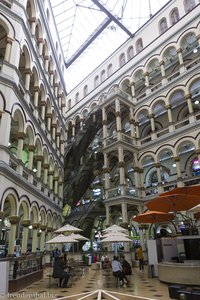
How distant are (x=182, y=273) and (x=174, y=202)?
2.88 m

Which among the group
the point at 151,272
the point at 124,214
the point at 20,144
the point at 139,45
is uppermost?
the point at 139,45

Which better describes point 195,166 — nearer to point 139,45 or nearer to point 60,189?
point 60,189

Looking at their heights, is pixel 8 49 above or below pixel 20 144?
above

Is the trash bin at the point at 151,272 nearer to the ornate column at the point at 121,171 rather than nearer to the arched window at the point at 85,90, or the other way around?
the ornate column at the point at 121,171

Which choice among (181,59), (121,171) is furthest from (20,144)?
(181,59)

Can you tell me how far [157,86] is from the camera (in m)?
24.8

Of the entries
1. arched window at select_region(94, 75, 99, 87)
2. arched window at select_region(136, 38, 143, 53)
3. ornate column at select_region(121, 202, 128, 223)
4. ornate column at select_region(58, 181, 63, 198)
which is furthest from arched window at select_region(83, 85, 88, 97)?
ornate column at select_region(121, 202, 128, 223)

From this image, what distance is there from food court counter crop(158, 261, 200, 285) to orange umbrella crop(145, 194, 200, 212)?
2407 mm

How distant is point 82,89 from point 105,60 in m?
5.34

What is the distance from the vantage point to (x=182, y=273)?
404 inches

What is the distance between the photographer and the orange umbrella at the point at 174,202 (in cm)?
1123

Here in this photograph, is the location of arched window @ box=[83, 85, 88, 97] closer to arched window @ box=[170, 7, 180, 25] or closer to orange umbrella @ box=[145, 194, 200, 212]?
arched window @ box=[170, 7, 180, 25]

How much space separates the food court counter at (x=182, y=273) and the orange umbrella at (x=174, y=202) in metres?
2.41

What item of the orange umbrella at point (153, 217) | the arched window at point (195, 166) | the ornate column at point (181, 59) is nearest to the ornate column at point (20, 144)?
the orange umbrella at point (153, 217)
